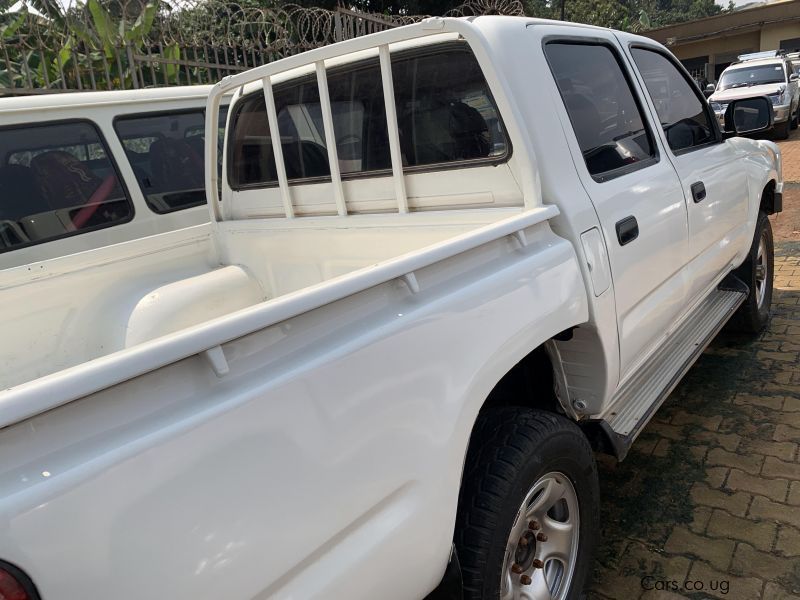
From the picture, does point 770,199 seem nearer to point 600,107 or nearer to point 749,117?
point 749,117

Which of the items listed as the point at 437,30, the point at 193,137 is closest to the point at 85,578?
the point at 437,30

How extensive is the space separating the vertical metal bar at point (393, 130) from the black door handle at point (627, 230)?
787 mm

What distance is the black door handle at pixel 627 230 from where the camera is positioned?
88.0 inches

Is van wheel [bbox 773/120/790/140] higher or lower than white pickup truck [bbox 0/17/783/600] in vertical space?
lower

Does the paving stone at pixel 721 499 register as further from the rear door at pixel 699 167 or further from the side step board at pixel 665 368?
the rear door at pixel 699 167

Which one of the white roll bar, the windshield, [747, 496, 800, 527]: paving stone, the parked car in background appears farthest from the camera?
the windshield

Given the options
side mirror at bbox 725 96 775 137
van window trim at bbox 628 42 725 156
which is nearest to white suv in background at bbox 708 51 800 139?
side mirror at bbox 725 96 775 137

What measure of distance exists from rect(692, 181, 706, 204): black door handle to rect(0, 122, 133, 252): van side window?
3434 millimetres

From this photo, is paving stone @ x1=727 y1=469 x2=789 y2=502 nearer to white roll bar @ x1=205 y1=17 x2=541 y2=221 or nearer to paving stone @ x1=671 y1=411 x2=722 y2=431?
paving stone @ x1=671 y1=411 x2=722 y2=431

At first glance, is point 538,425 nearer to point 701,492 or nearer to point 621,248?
point 621,248

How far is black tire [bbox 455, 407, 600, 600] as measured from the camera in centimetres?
167

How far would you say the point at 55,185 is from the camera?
388 cm


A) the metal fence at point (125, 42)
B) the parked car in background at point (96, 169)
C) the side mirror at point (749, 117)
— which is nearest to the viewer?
the side mirror at point (749, 117)

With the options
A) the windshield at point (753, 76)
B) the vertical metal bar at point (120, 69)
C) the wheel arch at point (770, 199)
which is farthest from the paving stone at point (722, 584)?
the windshield at point (753, 76)
